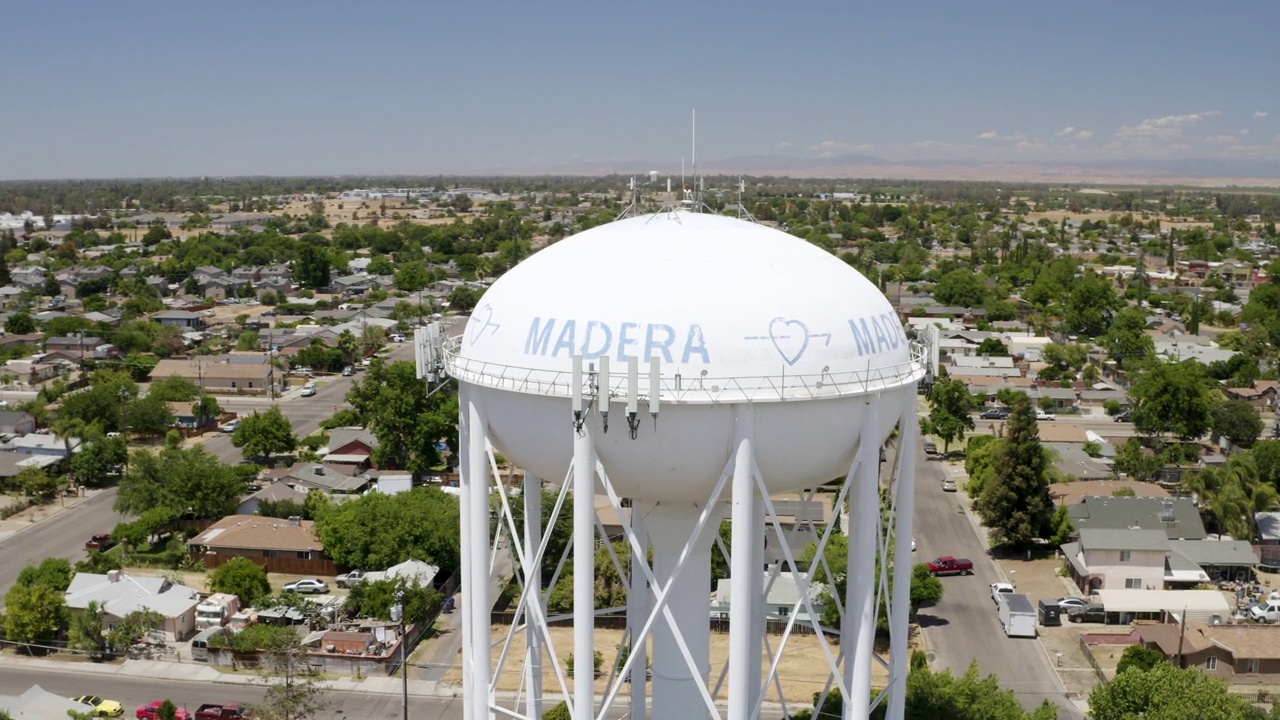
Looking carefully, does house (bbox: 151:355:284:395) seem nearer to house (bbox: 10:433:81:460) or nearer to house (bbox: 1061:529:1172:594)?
house (bbox: 10:433:81:460)

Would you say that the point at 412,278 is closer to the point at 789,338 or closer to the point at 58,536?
the point at 58,536

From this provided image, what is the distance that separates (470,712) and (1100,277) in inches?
4646

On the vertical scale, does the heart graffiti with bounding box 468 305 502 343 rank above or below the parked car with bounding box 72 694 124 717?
above

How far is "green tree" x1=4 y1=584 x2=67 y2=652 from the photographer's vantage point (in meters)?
36.5

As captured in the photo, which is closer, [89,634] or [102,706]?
[102,706]

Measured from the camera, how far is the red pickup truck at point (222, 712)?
31422mm

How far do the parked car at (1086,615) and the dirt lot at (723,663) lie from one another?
19.3 feet

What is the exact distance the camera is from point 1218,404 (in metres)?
66.2

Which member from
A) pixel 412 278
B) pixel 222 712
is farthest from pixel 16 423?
pixel 412 278

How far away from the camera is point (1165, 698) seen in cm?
Answer: 2650

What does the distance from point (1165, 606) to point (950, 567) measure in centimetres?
767

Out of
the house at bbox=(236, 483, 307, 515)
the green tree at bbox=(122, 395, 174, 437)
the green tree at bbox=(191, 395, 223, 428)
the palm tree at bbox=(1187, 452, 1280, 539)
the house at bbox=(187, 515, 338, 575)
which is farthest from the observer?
the green tree at bbox=(191, 395, 223, 428)

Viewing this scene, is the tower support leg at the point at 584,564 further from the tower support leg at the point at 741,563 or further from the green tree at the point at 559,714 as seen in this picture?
the green tree at the point at 559,714

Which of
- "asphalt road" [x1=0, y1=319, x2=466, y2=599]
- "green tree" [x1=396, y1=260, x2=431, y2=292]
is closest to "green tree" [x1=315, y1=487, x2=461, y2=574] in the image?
"asphalt road" [x1=0, y1=319, x2=466, y2=599]
